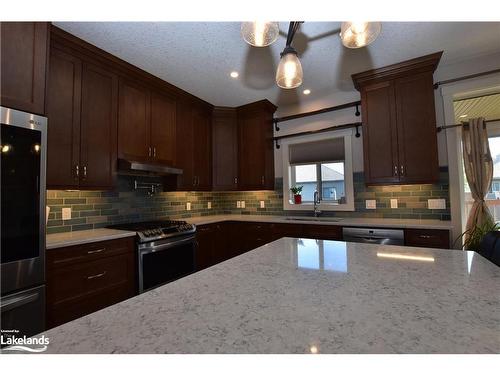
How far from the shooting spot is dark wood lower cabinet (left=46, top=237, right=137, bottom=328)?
5.57ft

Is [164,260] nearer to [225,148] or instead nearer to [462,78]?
[225,148]

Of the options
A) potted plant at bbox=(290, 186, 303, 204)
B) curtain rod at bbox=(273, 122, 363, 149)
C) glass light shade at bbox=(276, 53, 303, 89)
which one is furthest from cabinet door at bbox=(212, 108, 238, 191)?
glass light shade at bbox=(276, 53, 303, 89)

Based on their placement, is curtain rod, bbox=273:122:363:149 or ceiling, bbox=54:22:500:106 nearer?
ceiling, bbox=54:22:500:106

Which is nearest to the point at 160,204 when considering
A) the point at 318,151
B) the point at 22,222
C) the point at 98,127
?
the point at 98,127

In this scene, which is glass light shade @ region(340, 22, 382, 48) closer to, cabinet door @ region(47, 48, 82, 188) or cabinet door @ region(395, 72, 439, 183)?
cabinet door @ region(395, 72, 439, 183)

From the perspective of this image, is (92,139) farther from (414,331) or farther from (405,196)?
(405,196)

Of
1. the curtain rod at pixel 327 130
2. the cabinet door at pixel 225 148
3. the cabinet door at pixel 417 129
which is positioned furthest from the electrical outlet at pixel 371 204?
the cabinet door at pixel 225 148

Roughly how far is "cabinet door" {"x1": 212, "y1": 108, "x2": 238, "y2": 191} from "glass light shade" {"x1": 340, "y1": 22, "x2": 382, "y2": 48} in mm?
2646

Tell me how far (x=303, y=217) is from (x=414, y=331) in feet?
9.68

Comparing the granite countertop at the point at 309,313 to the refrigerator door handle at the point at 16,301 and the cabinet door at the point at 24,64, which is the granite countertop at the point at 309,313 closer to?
the refrigerator door handle at the point at 16,301

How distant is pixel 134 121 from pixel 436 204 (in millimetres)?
3437

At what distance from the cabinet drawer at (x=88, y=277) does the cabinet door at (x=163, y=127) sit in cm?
125

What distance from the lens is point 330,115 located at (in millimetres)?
3369
